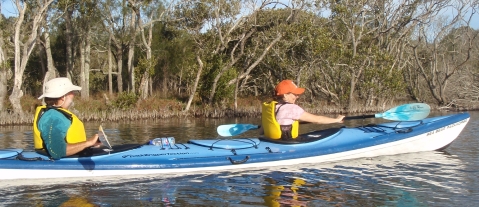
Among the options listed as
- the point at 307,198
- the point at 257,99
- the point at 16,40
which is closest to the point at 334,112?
the point at 257,99

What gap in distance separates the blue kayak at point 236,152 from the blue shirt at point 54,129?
1.01 feet

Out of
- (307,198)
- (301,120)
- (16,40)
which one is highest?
(16,40)

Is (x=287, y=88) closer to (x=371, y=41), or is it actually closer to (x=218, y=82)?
(x=218, y=82)

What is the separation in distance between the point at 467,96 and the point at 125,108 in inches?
570

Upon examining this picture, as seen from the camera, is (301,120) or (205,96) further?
(205,96)

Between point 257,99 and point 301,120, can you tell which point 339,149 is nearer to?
point 301,120

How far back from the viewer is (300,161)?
260 inches

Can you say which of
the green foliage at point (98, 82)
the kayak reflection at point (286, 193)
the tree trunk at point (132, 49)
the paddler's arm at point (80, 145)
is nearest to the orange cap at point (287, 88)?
the kayak reflection at point (286, 193)

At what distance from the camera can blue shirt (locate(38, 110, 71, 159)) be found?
5156 mm

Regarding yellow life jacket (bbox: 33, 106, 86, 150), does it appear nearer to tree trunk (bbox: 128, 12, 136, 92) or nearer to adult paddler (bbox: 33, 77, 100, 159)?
adult paddler (bbox: 33, 77, 100, 159)

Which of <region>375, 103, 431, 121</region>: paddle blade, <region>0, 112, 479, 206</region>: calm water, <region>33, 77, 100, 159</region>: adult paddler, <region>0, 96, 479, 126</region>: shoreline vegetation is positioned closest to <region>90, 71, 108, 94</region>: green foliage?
<region>0, 96, 479, 126</region>: shoreline vegetation

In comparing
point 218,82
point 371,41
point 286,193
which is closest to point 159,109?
point 218,82

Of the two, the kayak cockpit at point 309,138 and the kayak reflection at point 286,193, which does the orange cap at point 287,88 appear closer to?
the kayak cockpit at point 309,138

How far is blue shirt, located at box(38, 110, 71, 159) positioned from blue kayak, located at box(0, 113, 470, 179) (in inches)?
12.2
